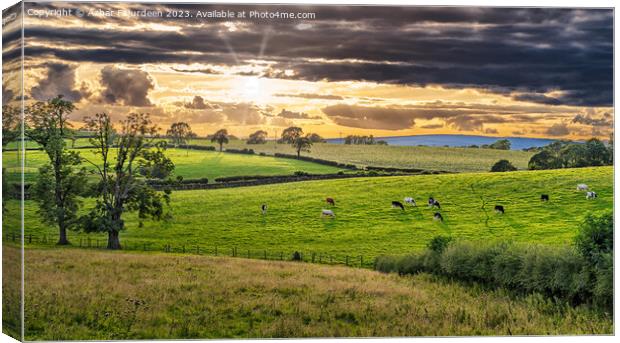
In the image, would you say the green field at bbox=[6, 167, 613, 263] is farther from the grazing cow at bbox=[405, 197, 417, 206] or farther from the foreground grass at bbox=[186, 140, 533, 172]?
the foreground grass at bbox=[186, 140, 533, 172]

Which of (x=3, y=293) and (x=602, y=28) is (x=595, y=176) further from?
(x=3, y=293)

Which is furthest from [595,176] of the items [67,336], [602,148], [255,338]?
[67,336]

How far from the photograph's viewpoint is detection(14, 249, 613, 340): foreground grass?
2131cm

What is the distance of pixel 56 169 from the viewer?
2230 cm

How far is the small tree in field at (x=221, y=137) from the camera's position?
22752 millimetres

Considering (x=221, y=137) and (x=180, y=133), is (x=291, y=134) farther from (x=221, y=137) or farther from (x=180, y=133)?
(x=180, y=133)

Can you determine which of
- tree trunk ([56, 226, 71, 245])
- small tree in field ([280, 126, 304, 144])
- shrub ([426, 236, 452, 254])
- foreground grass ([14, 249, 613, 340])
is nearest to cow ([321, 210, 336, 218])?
foreground grass ([14, 249, 613, 340])

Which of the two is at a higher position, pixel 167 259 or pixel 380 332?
pixel 167 259

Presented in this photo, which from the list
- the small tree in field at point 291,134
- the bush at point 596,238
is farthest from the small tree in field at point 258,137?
the bush at point 596,238

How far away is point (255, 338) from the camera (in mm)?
21688

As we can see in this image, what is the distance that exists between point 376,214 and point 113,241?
20.9 feet

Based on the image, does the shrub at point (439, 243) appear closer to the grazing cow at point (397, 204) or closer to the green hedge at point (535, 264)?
the green hedge at point (535, 264)

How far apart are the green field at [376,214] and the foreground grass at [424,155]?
305 millimetres

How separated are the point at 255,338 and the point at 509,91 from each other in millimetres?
8457
